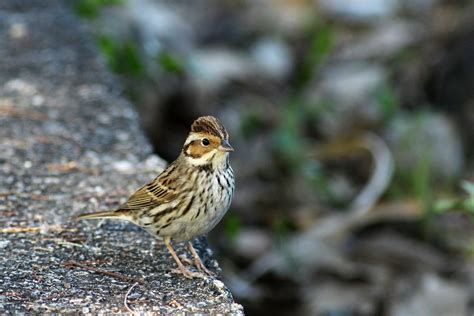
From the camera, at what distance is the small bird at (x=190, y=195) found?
479 cm

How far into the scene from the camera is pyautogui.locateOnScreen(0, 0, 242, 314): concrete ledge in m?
4.17

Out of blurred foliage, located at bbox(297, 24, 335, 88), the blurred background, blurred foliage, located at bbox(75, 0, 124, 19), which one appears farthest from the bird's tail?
blurred foliage, located at bbox(297, 24, 335, 88)

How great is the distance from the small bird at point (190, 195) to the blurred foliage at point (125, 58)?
2869 mm

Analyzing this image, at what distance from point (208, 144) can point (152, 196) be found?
1.27 feet

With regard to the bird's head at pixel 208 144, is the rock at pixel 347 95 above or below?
above

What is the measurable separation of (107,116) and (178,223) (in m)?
1.59

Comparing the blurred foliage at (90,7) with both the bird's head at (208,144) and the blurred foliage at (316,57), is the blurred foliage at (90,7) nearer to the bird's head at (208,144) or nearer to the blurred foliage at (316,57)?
the blurred foliage at (316,57)

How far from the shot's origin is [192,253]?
15.8 ft

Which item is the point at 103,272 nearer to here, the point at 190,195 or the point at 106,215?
the point at 106,215

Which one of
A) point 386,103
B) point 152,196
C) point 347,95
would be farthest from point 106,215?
point 347,95

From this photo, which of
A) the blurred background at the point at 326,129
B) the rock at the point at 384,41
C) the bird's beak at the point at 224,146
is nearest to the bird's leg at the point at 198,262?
the bird's beak at the point at 224,146

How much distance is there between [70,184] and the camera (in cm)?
534

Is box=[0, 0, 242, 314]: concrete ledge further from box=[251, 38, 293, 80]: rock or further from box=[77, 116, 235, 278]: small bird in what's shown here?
box=[251, 38, 293, 80]: rock

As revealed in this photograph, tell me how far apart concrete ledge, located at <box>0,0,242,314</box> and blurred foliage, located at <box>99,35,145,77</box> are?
0.36m
